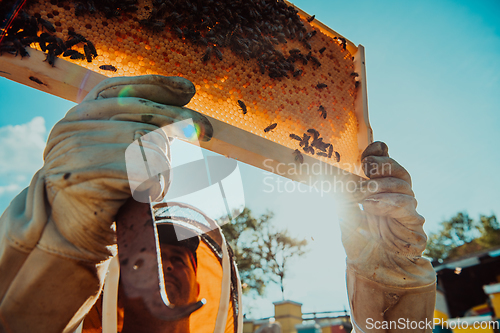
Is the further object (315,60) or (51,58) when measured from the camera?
(315,60)

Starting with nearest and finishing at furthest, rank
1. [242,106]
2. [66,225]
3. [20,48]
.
Result: [66,225]
[20,48]
[242,106]

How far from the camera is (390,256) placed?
8.33ft

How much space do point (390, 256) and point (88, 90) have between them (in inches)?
109

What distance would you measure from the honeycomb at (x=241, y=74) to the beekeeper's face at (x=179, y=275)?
3.87ft

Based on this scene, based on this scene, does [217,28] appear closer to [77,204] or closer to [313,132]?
[313,132]

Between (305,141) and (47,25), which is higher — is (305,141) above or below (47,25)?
below

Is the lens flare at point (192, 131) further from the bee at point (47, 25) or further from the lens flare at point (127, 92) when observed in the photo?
the bee at point (47, 25)

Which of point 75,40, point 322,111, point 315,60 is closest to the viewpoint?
point 75,40

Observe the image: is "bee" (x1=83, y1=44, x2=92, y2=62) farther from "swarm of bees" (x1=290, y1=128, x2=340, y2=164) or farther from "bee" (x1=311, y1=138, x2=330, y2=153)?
"bee" (x1=311, y1=138, x2=330, y2=153)

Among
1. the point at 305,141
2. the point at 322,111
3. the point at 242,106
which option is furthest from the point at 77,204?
the point at 322,111

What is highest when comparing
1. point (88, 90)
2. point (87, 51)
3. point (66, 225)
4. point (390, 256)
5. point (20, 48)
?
point (87, 51)

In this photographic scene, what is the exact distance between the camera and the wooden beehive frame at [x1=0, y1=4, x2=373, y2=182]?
5.79 ft

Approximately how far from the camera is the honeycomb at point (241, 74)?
214 cm

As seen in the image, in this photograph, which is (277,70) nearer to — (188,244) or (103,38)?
(103,38)
